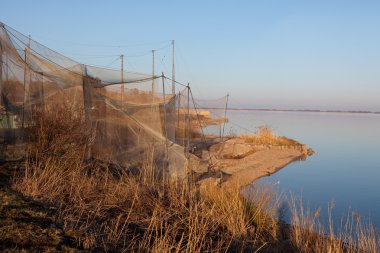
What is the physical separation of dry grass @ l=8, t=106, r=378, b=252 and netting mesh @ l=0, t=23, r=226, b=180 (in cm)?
49

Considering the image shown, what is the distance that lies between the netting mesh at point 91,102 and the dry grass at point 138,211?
485 millimetres

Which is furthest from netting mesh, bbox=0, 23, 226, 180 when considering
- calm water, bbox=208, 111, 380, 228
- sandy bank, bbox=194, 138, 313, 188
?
calm water, bbox=208, 111, 380, 228

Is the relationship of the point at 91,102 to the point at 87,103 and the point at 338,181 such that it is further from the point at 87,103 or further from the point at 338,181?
the point at 338,181

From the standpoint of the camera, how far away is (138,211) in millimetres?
5121

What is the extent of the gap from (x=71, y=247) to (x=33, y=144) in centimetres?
352

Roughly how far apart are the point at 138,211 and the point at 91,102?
3580 millimetres

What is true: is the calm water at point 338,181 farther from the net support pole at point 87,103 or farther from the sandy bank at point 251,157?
the net support pole at point 87,103

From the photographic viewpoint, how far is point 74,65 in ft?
27.3

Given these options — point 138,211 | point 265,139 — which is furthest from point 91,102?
point 265,139

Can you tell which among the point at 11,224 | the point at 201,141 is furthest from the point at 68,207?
the point at 201,141

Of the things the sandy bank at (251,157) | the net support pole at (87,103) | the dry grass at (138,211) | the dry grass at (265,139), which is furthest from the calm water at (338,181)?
the net support pole at (87,103)

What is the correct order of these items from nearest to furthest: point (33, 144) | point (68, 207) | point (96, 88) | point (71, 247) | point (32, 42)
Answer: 1. point (71, 247)
2. point (68, 207)
3. point (33, 144)
4. point (32, 42)
5. point (96, 88)

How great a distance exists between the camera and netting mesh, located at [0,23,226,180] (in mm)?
6508

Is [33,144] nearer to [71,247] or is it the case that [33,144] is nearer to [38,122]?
[38,122]
